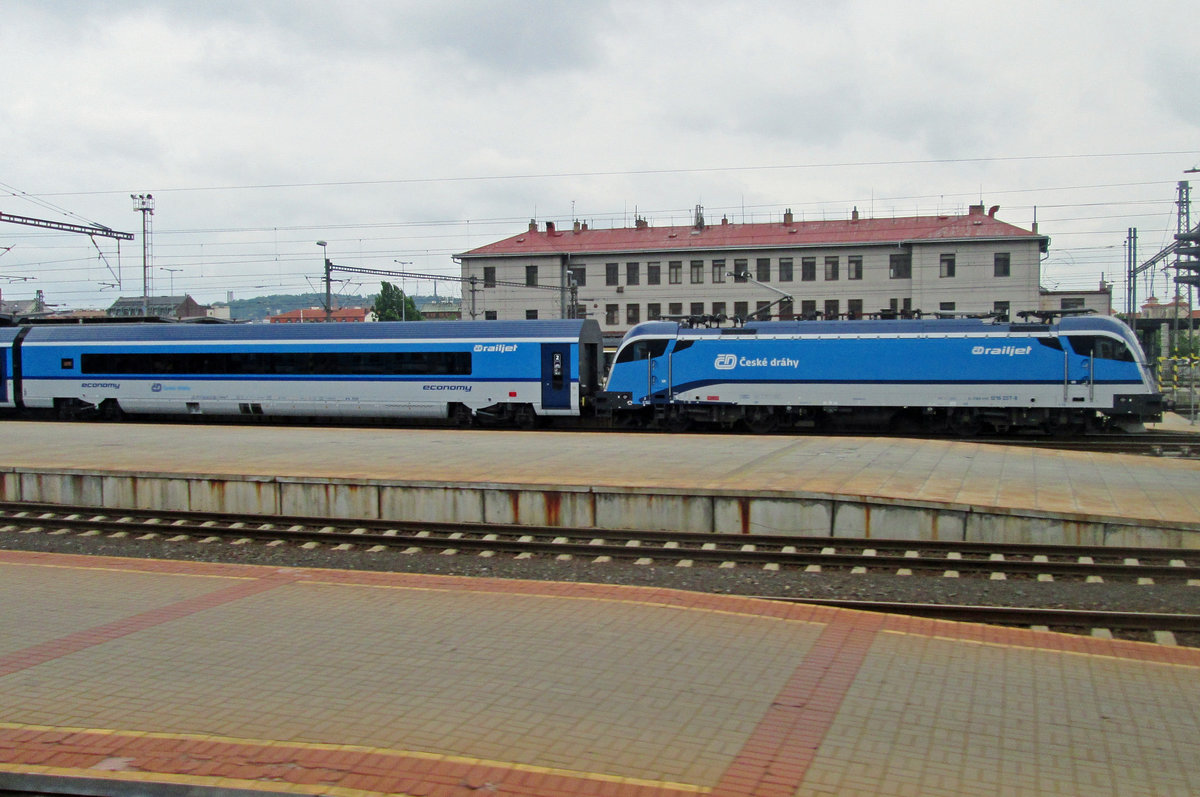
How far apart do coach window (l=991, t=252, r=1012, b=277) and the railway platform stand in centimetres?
3653

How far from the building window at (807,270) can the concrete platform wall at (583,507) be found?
45239 mm

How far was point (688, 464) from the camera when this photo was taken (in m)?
15.9

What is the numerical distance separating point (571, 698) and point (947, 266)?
5215cm

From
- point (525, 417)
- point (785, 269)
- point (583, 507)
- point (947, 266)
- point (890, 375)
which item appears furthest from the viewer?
point (785, 269)

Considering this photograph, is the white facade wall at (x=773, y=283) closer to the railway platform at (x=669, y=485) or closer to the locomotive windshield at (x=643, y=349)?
the locomotive windshield at (x=643, y=349)

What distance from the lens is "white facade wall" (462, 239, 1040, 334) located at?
171 ft

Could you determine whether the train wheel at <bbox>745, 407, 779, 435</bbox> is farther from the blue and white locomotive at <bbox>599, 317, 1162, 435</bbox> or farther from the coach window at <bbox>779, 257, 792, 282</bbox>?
the coach window at <bbox>779, 257, 792, 282</bbox>

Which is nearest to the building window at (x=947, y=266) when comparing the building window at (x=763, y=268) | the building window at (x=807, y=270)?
the building window at (x=807, y=270)

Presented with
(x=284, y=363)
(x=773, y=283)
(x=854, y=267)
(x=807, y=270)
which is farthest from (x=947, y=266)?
(x=284, y=363)

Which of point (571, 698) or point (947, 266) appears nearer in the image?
point (571, 698)

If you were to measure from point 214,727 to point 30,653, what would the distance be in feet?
8.09

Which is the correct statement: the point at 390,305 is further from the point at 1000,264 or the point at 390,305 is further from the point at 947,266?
the point at 1000,264

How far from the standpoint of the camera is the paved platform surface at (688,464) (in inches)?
502

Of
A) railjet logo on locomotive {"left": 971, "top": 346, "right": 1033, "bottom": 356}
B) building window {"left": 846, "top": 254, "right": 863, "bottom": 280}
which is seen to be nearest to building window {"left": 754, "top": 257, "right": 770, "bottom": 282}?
building window {"left": 846, "top": 254, "right": 863, "bottom": 280}
